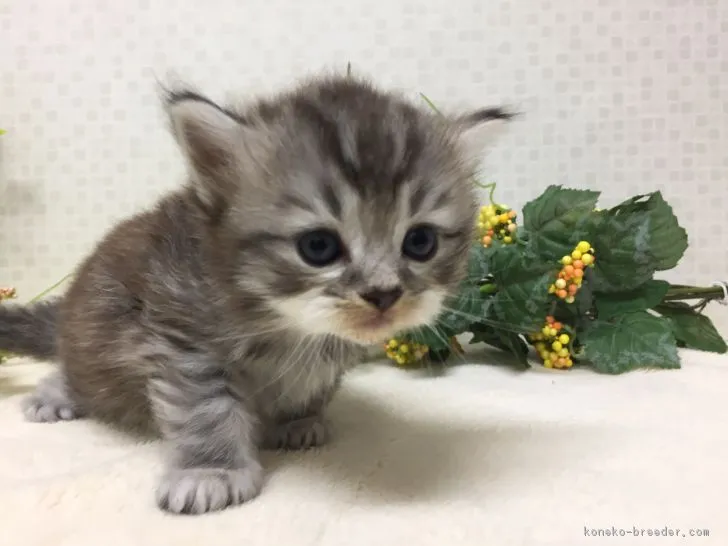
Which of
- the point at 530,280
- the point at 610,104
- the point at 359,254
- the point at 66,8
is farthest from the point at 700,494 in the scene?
the point at 66,8

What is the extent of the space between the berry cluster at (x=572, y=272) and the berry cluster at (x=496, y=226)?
142 mm

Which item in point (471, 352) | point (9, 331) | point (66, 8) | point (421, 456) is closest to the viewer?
point (421, 456)

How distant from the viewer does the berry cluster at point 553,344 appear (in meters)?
1.48

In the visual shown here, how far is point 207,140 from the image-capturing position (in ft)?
3.03

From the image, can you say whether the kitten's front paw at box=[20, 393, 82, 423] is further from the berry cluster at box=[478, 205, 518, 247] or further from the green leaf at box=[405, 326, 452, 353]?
the berry cluster at box=[478, 205, 518, 247]

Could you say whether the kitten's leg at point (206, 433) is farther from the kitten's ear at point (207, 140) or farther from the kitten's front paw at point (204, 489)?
the kitten's ear at point (207, 140)

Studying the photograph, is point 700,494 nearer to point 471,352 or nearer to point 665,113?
point 471,352

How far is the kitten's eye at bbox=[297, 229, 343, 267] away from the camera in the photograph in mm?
856

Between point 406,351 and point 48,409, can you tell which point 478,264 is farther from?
point 48,409

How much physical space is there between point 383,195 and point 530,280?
0.69 meters

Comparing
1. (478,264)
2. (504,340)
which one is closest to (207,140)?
(478,264)

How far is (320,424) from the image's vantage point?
1114 mm

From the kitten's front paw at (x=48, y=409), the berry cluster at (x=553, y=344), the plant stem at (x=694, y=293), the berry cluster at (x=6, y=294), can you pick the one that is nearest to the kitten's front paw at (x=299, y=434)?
the kitten's front paw at (x=48, y=409)

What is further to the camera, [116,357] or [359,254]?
[116,357]
